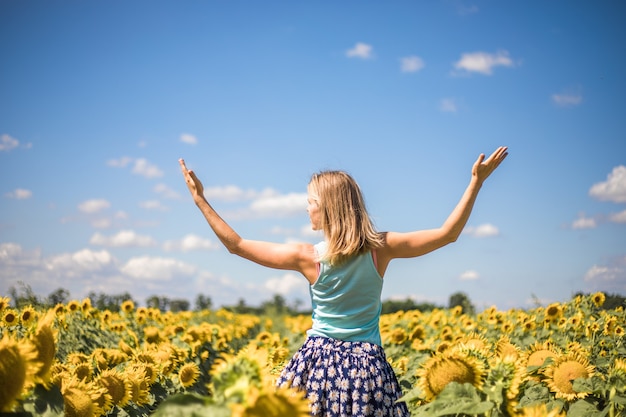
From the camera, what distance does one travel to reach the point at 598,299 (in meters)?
6.83

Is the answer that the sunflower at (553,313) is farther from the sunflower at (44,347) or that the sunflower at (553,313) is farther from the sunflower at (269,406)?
the sunflower at (269,406)

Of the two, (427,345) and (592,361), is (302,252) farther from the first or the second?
(427,345)

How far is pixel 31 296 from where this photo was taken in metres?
7.07

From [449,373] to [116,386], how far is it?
75.6 inches

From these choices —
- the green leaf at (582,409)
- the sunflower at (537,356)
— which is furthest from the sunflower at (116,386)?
the green leaf at (582,409)

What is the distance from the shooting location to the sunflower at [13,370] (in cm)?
161

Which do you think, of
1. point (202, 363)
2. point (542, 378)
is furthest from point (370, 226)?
point (202, 363)

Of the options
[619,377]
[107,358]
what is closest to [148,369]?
[107,358]

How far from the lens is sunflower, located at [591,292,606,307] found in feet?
22.2


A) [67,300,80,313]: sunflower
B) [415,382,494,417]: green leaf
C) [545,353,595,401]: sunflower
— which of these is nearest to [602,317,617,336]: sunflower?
[545,353,595,401]: sunflower

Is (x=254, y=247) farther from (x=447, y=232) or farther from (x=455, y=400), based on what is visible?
(x=455, y=400)

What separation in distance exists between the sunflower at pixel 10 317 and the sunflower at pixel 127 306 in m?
3.83

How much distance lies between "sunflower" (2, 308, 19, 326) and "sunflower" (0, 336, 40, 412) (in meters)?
3.69

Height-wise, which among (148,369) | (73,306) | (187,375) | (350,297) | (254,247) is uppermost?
(254,247)
